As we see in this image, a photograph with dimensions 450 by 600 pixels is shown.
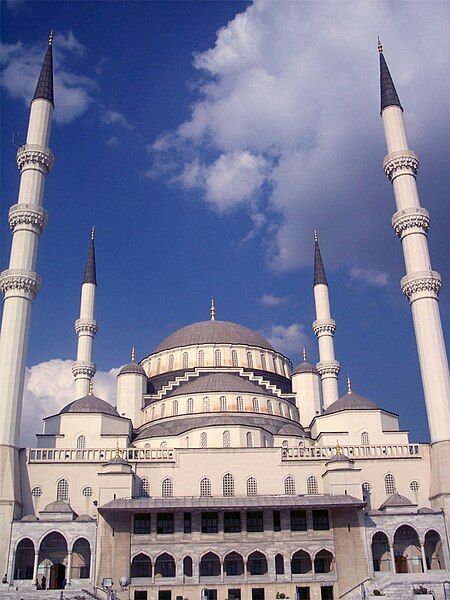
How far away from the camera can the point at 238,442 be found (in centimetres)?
3562

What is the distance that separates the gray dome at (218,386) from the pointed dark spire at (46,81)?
19676 millimetres

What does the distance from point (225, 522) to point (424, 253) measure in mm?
18787

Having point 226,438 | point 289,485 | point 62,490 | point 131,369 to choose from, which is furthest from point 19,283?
point 289,485

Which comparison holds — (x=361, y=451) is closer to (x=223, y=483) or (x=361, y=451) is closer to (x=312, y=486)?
(x=312, y=486)

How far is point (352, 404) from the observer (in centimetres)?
3922

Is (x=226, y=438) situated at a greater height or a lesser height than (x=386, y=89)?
lesser

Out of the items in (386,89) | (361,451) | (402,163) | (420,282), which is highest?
(386,89)

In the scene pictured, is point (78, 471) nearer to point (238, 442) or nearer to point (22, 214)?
point (238, 442)

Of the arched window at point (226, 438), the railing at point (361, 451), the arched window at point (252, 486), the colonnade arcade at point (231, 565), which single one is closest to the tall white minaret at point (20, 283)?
the colonnade arcade at point (231, 565)

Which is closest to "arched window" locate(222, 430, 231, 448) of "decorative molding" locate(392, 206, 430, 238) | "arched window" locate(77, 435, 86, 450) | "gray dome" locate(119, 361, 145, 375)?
"arched window" locate(77, 435, 86, 450)

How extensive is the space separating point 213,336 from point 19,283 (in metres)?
17.0

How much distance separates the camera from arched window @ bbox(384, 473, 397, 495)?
1353 inches

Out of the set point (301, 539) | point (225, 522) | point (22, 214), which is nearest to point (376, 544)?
point (301, 539)

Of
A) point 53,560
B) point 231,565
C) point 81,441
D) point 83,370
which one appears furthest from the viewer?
point 83,370
